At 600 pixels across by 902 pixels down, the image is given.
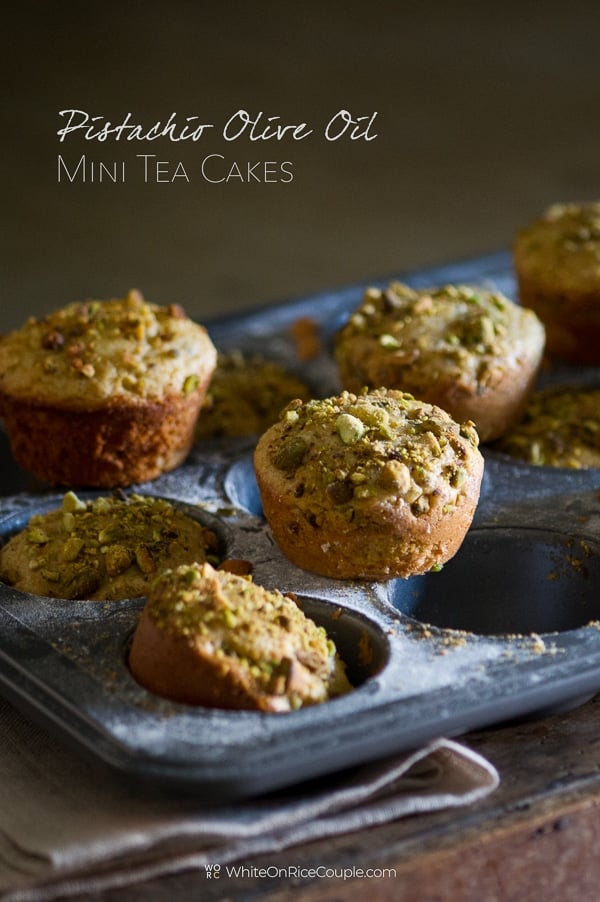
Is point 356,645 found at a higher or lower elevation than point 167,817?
higher

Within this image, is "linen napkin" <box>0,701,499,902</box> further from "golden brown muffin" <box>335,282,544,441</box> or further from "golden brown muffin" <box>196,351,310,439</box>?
"golden brown muffin" <box>196,351,310,439</box>

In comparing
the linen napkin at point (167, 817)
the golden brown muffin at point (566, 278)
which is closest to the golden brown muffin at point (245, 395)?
the golden brown muffin at point (566, 278)

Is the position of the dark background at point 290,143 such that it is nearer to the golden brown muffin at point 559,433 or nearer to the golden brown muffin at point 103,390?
the golden brown muffin at point 103,390

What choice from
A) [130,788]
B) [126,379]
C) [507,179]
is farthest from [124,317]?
[507,179]

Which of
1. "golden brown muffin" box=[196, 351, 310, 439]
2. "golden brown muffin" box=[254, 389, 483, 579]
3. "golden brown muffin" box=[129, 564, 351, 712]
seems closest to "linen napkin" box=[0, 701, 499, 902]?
"golden brown muffin" box=[129, 564, 351, 712]

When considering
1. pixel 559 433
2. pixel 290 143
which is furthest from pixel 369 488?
pixel 290 143

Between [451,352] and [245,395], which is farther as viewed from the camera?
[245,395]

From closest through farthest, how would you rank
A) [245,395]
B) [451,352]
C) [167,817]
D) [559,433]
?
[167,817] → [451,352] → [559,433] → [245,395]

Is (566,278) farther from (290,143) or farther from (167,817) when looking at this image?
(290,143)
